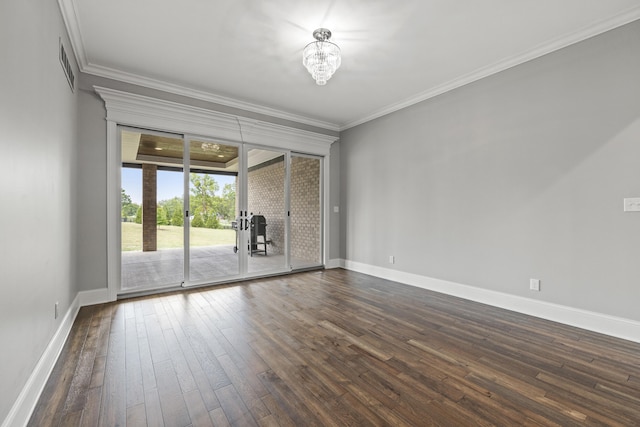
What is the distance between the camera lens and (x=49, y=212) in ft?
7.00

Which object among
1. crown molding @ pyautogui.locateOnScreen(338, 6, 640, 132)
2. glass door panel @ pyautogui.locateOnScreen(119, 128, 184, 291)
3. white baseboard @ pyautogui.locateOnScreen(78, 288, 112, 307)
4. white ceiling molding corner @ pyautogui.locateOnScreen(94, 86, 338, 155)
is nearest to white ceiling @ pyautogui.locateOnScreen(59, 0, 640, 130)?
crown molding @ pyautogui.locateOnScreen(338, 6, 640, 132)

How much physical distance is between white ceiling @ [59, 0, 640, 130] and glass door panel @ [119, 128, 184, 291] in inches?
31.6

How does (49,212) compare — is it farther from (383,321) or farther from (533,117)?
(533,117)

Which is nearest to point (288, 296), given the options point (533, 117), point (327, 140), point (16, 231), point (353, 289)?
point (353, 289)

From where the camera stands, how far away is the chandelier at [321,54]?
275 cm

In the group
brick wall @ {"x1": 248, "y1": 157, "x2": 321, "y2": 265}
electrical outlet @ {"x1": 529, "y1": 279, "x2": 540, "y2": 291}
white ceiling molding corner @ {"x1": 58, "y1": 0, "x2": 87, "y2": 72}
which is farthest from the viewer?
brick wall @ {"x1": 248, "y1": 157, "x2": 321, "y2": 265}

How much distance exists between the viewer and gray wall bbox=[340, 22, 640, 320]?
8.55 ft

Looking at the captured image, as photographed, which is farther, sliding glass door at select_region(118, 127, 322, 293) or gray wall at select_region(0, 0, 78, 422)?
sliding glass door at select_region(118, 127, 322, 293)

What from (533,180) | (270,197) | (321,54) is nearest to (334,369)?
(321,54)

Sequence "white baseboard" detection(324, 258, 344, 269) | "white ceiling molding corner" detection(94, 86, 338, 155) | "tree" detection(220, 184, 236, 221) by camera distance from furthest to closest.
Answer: "white baseboard" detection(324, 258, 344, 269), "tree" detection(220, 184, 236, 221), "white ceiling molding corner" detection(94, 86, 338, 155)

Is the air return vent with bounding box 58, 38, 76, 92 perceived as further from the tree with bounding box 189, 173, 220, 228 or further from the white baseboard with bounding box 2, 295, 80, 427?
the white baseboard with bounding box 2, 295, 80, 427

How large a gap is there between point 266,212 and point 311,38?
9.39 ft

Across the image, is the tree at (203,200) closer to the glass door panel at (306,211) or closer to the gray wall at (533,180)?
the glass door panel at (306,211)

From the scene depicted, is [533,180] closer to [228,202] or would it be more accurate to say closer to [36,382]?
[228,202]
